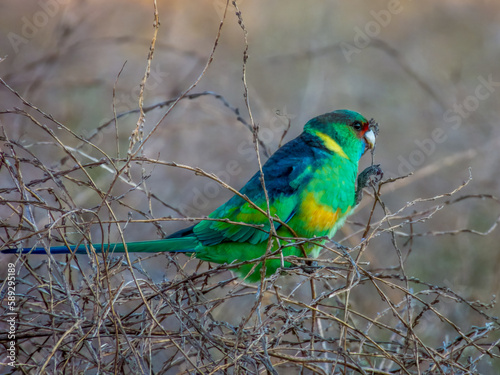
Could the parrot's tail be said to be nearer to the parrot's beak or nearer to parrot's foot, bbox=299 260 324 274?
parrot's foot, bbox=299 260 324 274

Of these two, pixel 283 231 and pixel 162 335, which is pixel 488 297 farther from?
pixel 162 335

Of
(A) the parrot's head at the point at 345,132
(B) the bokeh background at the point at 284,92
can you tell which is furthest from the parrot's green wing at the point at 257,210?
(B) the bokeh background at the point at 284,92

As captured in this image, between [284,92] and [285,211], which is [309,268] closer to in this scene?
[285,211]

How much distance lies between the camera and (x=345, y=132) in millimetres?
3680

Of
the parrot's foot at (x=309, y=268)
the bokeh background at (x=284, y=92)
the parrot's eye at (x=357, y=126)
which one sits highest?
the bokeh background at (x=284, y=92)

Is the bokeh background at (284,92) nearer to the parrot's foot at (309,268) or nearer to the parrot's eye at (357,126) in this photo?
the parrot's eye at (357,126)

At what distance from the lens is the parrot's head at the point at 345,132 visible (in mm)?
3645

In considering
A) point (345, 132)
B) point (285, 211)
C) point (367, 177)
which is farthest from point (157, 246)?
point (345, 132)

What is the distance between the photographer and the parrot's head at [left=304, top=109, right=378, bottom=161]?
3645 mm

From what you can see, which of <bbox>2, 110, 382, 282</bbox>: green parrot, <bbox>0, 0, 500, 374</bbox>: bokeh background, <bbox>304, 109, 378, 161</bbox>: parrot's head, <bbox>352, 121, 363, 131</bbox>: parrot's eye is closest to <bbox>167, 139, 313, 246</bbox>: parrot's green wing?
<bbox>2, 110, 382, 282</bbox>: green parrot

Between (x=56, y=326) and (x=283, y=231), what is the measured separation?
4.72ft

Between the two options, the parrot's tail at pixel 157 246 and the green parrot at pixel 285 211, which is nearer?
the parrot's tail at pixel 157 246

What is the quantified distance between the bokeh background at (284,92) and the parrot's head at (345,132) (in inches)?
36.2

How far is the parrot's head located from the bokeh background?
92 centimetres
